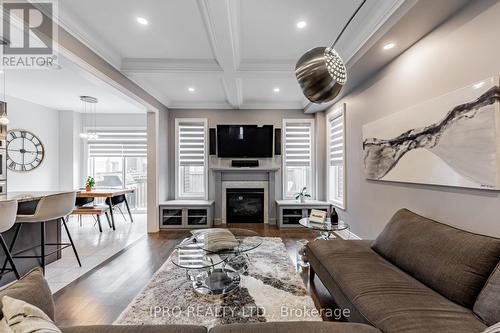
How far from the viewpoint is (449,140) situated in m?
1.94

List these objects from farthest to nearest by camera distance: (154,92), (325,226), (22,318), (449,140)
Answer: (154,92) < (325,226) < (449,140) < (22,318)

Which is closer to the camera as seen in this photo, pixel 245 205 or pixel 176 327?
pixel 176 327

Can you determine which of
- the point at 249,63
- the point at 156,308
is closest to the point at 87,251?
the point at 156,308

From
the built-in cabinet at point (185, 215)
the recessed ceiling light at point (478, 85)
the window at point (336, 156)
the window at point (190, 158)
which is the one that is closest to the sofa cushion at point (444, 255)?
the recessed ceiling light at point (478, 85)

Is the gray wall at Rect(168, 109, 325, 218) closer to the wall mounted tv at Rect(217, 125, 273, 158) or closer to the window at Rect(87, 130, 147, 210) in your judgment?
the wall mounted tv at Rect(217, 125, 273, 158)

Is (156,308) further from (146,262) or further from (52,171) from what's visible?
(52,171)

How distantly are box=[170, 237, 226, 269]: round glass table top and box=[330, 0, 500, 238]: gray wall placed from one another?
2081 millimetres

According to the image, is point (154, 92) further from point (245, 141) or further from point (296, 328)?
point (296, 328)

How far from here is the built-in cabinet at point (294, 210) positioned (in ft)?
15.7

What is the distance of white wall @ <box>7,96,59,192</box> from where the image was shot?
503cm

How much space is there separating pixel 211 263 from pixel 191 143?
3619 mm

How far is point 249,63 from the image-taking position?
3414mm

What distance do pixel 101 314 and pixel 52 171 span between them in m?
5.39

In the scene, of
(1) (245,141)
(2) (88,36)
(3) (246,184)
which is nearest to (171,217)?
(3) (246,184)
